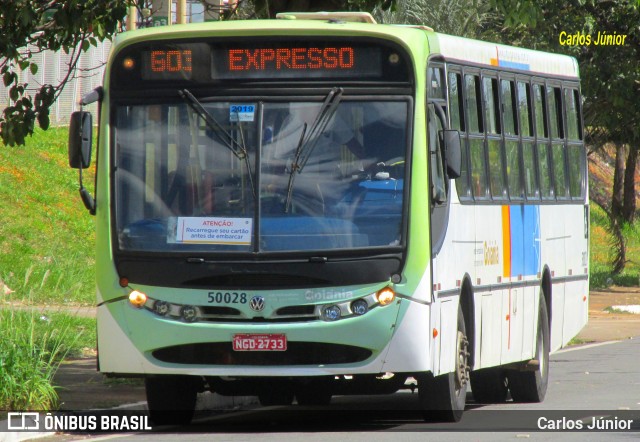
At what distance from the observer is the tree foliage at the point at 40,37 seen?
14469mm

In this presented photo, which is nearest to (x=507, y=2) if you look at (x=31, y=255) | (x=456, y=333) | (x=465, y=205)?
(x=465, y=205)

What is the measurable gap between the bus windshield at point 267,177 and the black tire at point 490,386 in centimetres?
408

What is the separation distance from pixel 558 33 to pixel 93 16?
53.5 feet

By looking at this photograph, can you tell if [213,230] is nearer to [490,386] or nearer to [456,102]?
[456,102]

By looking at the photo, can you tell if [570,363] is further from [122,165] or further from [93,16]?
[122,165]

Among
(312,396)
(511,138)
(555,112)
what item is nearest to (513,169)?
(511,138)

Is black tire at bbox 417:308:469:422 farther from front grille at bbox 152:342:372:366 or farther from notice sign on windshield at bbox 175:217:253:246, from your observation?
notice sign on windshield at bbox 175:217:253:246

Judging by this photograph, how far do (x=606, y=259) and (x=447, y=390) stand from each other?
37.5 m

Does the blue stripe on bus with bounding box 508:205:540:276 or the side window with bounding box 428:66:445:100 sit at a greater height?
the side window with bounding box 428:66:445:100

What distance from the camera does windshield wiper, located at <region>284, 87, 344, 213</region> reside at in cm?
1043

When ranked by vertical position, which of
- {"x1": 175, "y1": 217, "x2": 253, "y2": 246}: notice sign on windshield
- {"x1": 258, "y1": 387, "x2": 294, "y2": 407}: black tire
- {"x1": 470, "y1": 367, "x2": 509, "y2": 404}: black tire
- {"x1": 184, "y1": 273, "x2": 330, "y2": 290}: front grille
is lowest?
{"x1": 470, "y1": 367, "x2": 509, "y2": 404}: black tire

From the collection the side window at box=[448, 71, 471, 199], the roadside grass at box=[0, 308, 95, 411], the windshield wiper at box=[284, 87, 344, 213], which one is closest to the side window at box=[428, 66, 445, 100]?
the side window at box=[448, 71, 471, 199]

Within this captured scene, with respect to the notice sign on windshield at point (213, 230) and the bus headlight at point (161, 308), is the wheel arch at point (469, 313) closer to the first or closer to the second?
the notice sign on windshield at point (213, 230)

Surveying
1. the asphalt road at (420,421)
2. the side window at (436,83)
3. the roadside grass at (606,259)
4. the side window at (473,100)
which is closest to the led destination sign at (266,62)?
the side window at (436,83)
